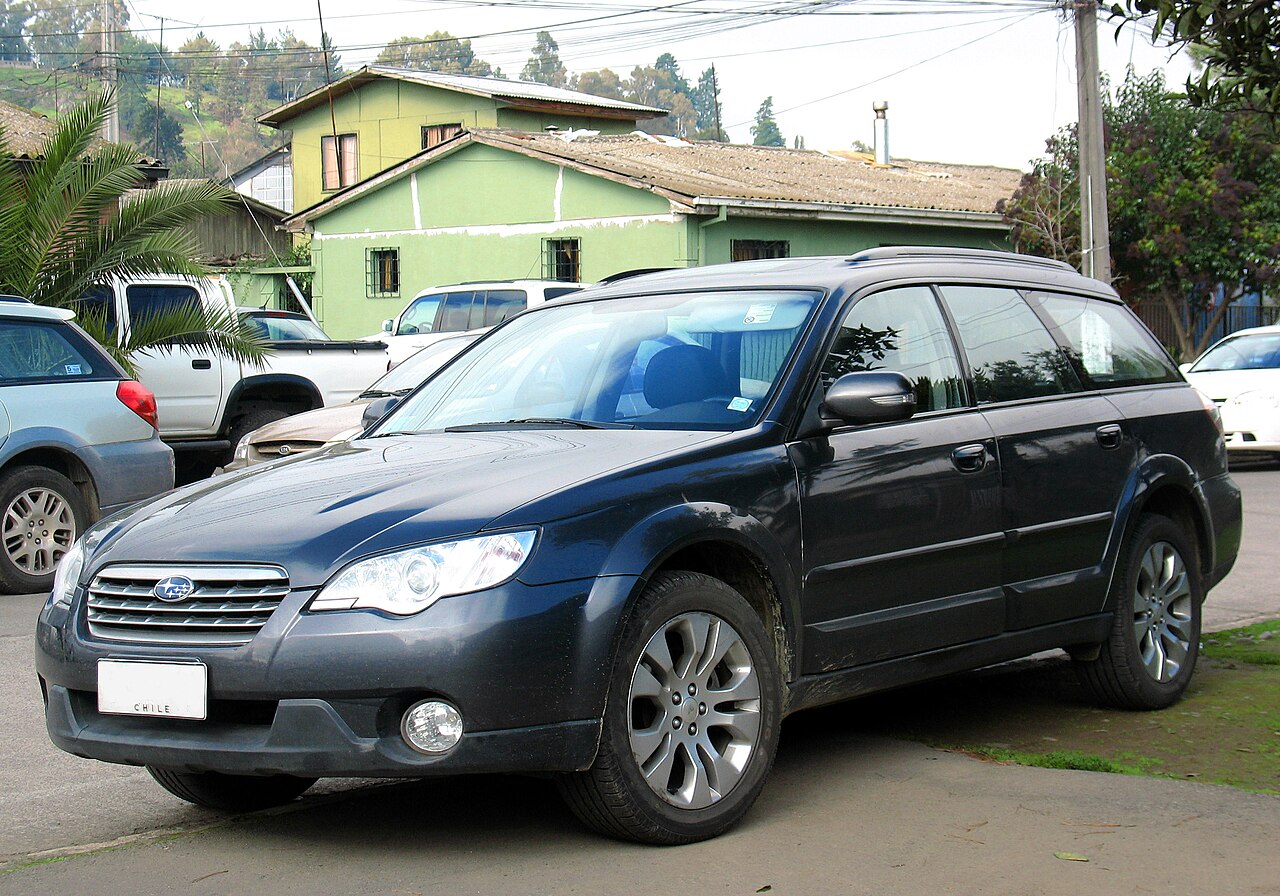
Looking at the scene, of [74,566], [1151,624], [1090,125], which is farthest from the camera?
[1090,125]

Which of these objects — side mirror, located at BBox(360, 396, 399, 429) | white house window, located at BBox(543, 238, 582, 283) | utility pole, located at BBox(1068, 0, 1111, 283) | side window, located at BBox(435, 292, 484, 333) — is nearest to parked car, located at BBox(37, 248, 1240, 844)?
side mirror, located at BBox(360, 396, 399, 429)

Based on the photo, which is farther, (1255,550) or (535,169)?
(535,169)

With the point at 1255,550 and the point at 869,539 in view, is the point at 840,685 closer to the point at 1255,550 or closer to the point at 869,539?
the point at 869,539

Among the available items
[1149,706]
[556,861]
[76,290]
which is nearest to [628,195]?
[76,290]

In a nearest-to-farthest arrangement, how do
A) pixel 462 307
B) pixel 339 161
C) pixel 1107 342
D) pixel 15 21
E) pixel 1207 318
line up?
pixel 1107 342 < pixel 462 307 < pixel 1207 318 < pixel 339 161 < pixel 15 21

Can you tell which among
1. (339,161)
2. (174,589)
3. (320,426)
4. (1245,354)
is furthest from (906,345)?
(339,161)

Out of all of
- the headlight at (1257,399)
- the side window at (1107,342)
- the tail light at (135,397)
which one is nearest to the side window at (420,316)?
the headlight at (1257,399)

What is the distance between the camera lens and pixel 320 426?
459 inches

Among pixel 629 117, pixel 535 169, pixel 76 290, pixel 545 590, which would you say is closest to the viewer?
pixel 545 590

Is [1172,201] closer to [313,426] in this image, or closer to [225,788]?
[313,426]

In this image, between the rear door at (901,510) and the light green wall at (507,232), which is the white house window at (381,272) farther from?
the rear door at (901,510)

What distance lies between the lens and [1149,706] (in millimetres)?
6219

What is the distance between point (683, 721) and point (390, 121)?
139 ft

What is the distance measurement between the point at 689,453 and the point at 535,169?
26.4 meters
